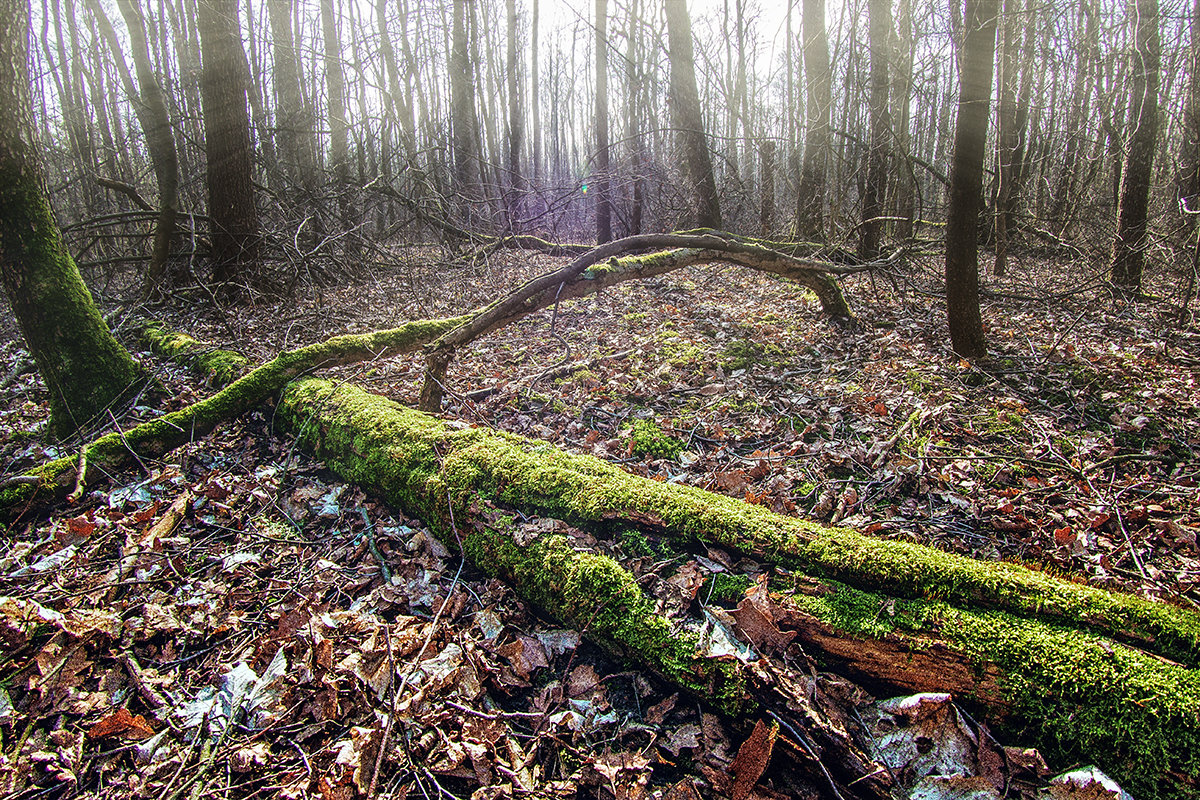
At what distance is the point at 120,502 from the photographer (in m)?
3.14

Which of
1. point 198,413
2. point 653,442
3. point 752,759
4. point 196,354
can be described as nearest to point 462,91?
point 196,354

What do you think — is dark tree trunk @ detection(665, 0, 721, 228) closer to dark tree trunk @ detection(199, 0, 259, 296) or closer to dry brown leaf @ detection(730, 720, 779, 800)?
dark tree trunk @ detection(199, 0, 259, 296)

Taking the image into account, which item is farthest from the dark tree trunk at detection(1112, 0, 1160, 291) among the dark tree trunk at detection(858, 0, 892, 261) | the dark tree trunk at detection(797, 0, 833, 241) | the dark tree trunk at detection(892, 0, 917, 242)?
the dark tree trunk at detection(797, 0, 833, 241)

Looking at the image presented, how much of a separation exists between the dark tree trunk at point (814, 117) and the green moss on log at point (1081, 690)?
8.15m

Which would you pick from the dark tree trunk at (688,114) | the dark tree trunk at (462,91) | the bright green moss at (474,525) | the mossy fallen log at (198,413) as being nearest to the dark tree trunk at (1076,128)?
the dark tree trunk at (688,114)

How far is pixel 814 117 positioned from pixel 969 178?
5019 mm

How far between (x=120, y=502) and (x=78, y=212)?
12.0 metres

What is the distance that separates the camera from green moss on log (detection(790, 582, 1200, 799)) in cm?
132

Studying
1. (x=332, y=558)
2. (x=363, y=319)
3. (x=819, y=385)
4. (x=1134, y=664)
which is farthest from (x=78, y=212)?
(x=1134, y=664)

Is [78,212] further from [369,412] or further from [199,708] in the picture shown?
[199,708]

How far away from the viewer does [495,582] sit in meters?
2.39

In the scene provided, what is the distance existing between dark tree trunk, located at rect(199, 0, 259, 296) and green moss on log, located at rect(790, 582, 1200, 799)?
816cm

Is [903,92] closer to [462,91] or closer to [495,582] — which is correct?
[462,91]

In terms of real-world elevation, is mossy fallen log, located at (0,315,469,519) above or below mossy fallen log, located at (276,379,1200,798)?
above
